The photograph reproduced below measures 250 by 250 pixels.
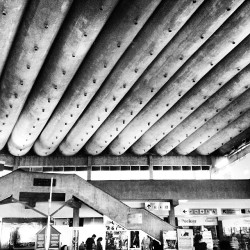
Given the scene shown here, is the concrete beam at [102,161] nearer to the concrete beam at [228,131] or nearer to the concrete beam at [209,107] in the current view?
the concrete beam at [228,131]

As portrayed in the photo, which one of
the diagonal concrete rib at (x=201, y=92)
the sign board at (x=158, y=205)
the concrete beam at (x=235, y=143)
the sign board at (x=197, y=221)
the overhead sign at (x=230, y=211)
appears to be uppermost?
the diagonal concrete rib at (x=201, y=92)

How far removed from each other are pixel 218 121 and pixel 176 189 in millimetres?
5751

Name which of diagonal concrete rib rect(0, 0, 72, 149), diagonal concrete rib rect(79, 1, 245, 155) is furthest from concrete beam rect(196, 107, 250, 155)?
diagonal concrete rib rect(0, 0, 72, 149)

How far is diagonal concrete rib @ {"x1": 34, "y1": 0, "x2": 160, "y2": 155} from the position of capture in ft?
37.4

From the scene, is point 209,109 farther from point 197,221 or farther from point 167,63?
point 197,221

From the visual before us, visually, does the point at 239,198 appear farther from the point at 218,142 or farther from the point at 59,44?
the point at 59,44

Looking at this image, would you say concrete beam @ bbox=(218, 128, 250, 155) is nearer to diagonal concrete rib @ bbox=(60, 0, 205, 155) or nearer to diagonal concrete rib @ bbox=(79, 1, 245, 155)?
diagonal concrete rib @ bbox=(79, 1, 245, 155)

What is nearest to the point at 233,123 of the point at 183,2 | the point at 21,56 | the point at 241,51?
the point at 241,51

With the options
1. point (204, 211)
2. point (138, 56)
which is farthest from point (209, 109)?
point (204, 211)

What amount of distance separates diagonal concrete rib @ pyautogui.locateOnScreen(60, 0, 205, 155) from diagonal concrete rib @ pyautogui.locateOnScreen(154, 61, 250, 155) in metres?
5.05

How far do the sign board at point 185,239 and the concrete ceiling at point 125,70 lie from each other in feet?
22.0

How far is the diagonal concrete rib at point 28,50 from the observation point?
10898 millimetres

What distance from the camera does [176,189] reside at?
69.9ft

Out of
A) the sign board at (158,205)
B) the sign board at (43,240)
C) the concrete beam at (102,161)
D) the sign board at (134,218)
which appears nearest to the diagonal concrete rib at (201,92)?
the concrete beam at (102,161)
